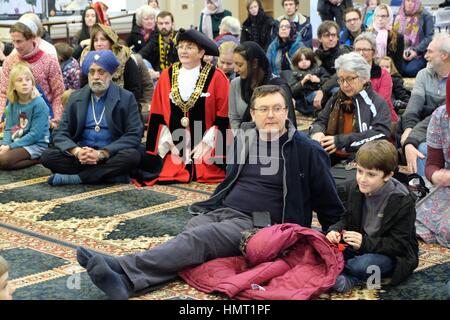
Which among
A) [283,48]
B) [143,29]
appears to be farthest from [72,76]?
[283,48]

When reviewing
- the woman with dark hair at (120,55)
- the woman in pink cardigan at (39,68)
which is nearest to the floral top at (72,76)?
the woman in pink cardigan at (39,68)

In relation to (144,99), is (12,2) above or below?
above

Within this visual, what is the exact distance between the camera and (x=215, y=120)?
734 centimetres

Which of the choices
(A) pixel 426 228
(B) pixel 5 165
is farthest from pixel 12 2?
(A) pixel 426 228

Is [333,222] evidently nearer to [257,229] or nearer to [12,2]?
[257,229]

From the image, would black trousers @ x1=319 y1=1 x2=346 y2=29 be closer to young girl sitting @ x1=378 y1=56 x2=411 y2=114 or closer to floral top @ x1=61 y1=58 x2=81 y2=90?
young girl sitting @ x1=378 y1=56 x2=411 y2=114

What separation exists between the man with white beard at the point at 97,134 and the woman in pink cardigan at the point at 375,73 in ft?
6.62

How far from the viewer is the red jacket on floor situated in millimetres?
4461

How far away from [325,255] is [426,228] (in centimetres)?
124

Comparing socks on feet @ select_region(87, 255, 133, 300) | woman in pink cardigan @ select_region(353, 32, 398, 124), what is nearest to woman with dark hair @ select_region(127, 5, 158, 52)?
woman in pink cardigan @ select_region(353, 32, 398, 124)

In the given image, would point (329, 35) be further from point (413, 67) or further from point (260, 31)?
point (260, 31)

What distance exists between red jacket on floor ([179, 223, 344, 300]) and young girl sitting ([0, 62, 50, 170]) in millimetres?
3276

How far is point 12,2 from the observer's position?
13.1 meters
